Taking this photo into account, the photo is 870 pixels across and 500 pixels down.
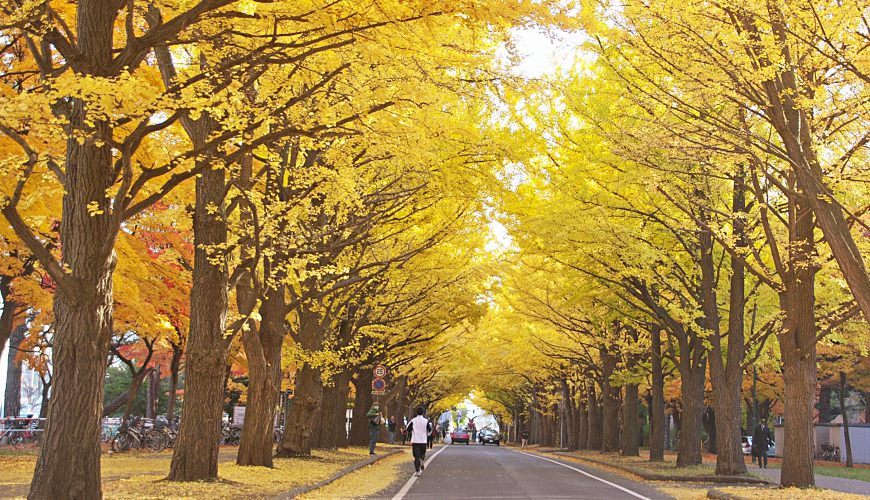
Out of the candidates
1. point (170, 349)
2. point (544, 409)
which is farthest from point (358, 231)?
point (544, 409)

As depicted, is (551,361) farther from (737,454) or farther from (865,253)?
(865,253)

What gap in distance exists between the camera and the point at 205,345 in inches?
559

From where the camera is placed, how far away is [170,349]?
37594 millimetres

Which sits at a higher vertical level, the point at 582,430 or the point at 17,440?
the point at 582,430

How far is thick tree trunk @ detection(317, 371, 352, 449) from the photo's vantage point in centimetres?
3133

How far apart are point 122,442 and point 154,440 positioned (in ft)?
3.56

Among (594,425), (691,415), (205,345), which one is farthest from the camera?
(594,425)

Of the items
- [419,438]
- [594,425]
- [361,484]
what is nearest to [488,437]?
[594,425]

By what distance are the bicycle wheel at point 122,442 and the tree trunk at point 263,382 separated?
9.90 meters

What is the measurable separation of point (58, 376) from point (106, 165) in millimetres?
2350

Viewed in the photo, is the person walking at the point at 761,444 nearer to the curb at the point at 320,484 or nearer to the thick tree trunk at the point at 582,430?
the curb at the point at 320,484

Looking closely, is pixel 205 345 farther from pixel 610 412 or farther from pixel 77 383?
pixel 610 412

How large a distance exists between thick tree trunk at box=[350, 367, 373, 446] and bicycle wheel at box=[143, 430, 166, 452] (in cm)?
1298

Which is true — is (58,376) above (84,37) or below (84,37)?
below
